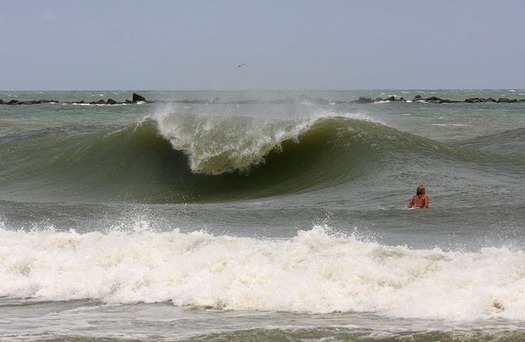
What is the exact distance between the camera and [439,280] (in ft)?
30.0

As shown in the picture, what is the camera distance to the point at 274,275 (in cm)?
979

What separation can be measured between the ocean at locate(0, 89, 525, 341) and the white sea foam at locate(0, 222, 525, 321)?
26 millimetres

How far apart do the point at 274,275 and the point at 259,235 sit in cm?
342

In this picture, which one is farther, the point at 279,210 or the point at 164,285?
the point at 279,210

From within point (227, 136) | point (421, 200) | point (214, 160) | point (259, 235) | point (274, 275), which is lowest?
point (274, 275)

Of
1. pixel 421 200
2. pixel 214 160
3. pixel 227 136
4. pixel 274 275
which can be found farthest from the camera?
pixel 227 136

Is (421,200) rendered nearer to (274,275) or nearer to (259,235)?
(259,235)

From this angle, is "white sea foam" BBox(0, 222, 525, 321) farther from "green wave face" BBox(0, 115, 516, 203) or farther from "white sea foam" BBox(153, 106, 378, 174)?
"white sea foam" BBox(153, 106, 378, 174)

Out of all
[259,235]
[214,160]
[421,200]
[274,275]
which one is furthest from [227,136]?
[274,275]

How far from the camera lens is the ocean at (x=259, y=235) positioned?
8.41 meters

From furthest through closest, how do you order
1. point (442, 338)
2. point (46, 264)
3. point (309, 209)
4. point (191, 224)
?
point (309, 209) → point (191, 224) → point (46, 264) → point (442, 338)

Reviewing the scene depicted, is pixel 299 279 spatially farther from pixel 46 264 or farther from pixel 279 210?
pixel 279 210

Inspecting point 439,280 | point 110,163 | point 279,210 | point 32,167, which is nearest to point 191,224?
point 279,210

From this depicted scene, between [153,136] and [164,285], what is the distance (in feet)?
49.6
